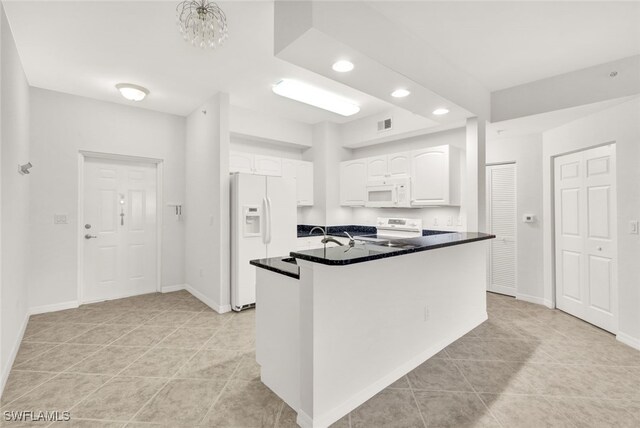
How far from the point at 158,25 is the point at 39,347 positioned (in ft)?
9.97

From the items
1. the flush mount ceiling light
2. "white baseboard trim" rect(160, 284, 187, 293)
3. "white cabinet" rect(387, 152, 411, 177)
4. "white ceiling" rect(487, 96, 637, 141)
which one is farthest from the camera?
"white baseboard trim" rect(160, 284, 187, 293)

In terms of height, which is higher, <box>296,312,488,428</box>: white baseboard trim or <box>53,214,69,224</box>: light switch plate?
<box>53,214,69,224</box>: light switch plate

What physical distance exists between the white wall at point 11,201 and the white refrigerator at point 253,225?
1960 millimetres

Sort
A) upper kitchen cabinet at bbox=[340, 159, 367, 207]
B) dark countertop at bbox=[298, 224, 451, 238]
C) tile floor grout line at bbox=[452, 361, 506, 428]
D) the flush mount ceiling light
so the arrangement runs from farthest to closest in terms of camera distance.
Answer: dark countertop at bbox=[298, 224, 451, 238] < upper kitchen cabinet at bbox=[340, 159, 367, 207] < the flush mount ceiling light < tile floor grout line at bbox=[452, 361, 506, 428]

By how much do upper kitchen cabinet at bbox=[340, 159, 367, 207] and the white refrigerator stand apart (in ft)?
4.39

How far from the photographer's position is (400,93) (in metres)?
2.77

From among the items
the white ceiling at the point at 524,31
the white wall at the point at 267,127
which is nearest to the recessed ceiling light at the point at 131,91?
the white wall at the point at 267,127

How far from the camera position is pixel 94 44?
2.74 m

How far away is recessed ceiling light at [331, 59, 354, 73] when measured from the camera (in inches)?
86.8

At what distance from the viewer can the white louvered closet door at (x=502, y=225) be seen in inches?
172

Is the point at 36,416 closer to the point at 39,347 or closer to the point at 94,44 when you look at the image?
the point at 39,347

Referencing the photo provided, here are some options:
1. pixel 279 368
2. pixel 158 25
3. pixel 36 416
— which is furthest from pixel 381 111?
pixel 36 416

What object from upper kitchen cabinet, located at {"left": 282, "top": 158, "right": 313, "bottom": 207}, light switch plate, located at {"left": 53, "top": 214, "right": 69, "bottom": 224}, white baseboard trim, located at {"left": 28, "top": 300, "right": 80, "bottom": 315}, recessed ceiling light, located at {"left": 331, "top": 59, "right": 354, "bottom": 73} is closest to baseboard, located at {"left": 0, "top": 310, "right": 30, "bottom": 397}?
white baseboard trim, located at {"left": 28, "top": 300, "right": 80, "bottom": 315}

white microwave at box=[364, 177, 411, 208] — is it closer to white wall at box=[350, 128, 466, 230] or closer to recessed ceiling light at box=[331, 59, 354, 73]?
white wall at box=[350, 128, 466, 230]
